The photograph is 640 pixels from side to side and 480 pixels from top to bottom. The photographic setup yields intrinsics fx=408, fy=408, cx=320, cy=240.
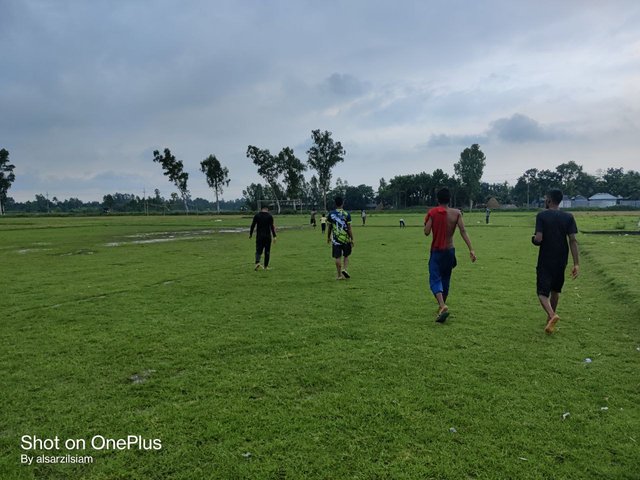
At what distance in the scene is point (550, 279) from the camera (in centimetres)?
646

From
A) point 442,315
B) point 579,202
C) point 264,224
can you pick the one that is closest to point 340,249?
point 264,224

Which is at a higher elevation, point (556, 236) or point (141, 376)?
point (556, 236)

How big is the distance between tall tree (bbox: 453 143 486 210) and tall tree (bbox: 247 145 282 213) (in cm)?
5043

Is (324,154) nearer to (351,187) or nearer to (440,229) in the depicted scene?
(351,187)

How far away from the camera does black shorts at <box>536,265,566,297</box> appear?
21.1 feet

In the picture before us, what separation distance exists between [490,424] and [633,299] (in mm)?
6418

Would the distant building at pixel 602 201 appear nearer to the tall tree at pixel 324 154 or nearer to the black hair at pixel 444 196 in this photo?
the tall tree at pixel 324 154

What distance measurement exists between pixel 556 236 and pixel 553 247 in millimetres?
178

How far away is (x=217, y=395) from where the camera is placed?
437 centimetres

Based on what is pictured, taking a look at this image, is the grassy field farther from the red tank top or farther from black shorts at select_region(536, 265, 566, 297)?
the red tank top

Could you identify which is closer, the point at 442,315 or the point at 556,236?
the point at 556,236

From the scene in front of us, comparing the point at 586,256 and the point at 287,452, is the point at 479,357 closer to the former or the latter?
the point at 287,452

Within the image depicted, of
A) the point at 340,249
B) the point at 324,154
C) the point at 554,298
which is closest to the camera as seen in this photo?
the point at 554,298

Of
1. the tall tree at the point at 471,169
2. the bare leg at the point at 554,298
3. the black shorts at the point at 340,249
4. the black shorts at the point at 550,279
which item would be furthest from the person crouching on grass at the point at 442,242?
the tall tree at the point at 471,169
